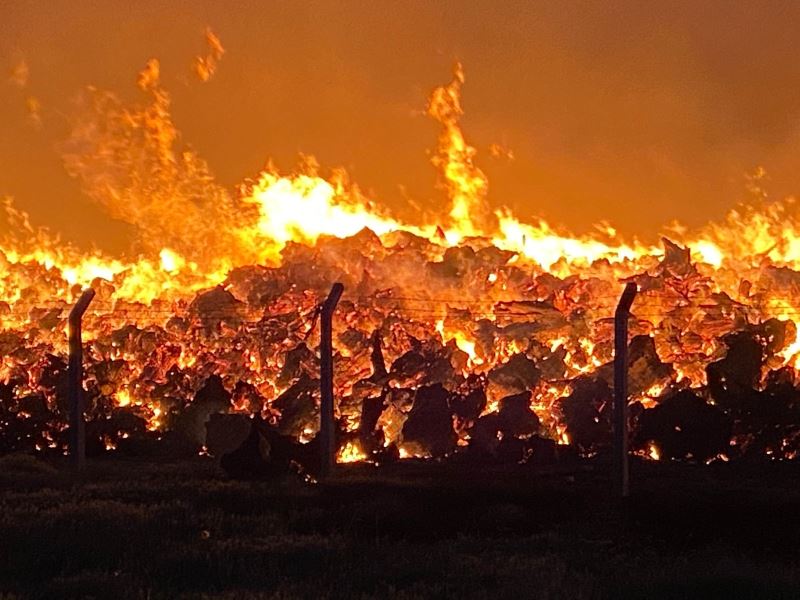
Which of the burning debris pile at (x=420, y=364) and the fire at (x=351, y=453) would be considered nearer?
the burning debris pile at (x=420, y=364)

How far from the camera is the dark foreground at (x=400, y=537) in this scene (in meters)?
13.3

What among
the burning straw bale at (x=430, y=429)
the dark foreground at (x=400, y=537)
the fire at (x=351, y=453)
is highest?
the burning straw bale at (x=430, y=429)

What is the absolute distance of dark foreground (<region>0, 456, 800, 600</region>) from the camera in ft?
43.5

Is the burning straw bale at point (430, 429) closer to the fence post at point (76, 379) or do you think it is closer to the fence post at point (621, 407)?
the fence post at point (76, 379)

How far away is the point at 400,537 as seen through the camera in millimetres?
17000

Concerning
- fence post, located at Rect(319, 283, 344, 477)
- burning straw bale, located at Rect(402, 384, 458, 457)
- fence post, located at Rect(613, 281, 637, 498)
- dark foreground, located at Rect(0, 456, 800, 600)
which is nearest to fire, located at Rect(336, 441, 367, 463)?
burning straw bale, located at Rect(402, 384, 458, 457)

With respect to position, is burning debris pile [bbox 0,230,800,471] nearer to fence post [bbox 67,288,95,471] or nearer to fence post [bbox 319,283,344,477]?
fence post [bbox 319,283,344,477]

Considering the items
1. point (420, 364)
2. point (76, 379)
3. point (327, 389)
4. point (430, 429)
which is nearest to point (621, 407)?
point (327, 389)

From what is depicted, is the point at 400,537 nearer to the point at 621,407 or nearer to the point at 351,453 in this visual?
the point at 621,407

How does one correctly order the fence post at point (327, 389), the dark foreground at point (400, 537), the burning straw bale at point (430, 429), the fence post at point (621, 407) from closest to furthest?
1. the dark foreground at point (400, 537)
2. the fence post at point (621, 407)
3. the fence post at point (327, 389)
4. the burning straw bale at point (430, 429)

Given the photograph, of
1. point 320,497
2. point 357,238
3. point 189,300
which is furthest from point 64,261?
point 320,497

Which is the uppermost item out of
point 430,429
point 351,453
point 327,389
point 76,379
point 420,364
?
point 420,364

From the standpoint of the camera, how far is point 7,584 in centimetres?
1339

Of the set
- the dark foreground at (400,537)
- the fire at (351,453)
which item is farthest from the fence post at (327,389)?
the fire at (351,453)
